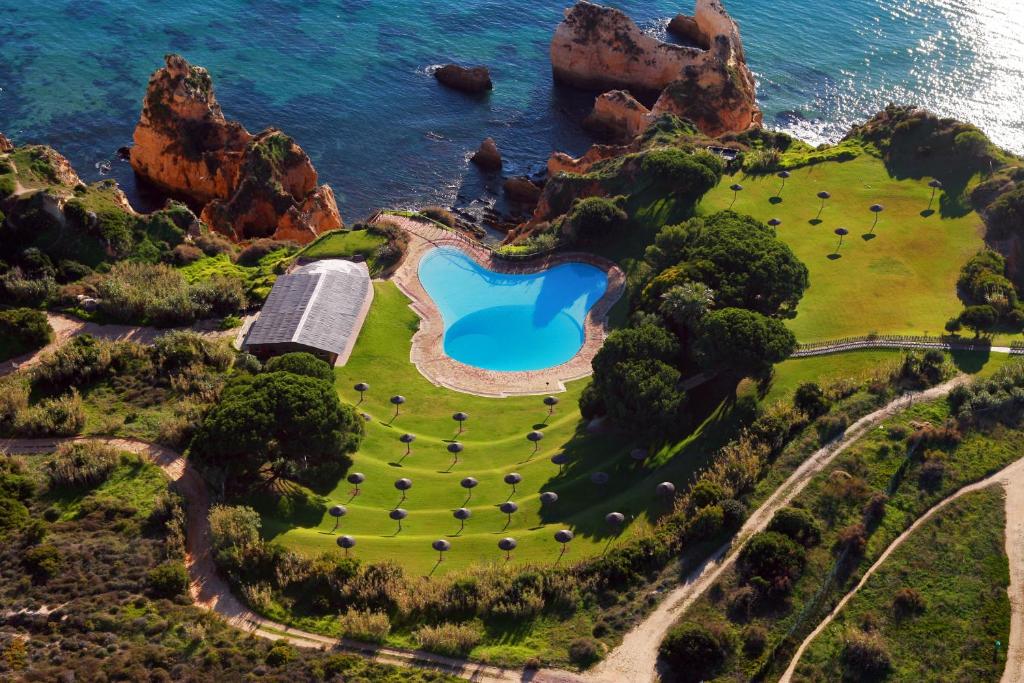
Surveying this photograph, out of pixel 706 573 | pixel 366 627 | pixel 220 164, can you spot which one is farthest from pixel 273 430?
pixel 220 164

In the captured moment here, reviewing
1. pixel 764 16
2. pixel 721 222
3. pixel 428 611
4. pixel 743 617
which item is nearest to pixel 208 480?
pixel 428 611

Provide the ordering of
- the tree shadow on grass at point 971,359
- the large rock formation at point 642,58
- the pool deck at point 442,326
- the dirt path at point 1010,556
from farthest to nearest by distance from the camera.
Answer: the large rock formation at point 642,58
the pool deck at point 442,326
the tree shadow on grass at point 971,359
the dirt path at point 1010,556

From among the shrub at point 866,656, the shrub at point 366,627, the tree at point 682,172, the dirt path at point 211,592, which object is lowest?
the dirt path at point 211,592

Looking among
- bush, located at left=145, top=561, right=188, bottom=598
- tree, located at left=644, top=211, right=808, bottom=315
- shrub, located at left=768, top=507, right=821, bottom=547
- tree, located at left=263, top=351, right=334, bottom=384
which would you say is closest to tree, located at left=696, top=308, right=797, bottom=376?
tree, located at left=644, top=211, right=808, bottom=315

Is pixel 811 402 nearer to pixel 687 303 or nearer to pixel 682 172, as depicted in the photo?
pixel 687 303

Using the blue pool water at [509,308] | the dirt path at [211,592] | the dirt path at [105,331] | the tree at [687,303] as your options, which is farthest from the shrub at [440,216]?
the dirt path at [211,592]

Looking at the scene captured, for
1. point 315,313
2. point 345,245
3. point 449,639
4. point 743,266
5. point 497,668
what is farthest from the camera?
point 345,245

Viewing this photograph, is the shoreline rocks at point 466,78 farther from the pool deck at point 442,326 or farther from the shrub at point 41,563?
the shrub at point 41,563

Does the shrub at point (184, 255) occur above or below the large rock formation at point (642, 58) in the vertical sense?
below

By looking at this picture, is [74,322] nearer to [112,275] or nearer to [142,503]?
[112,275]
